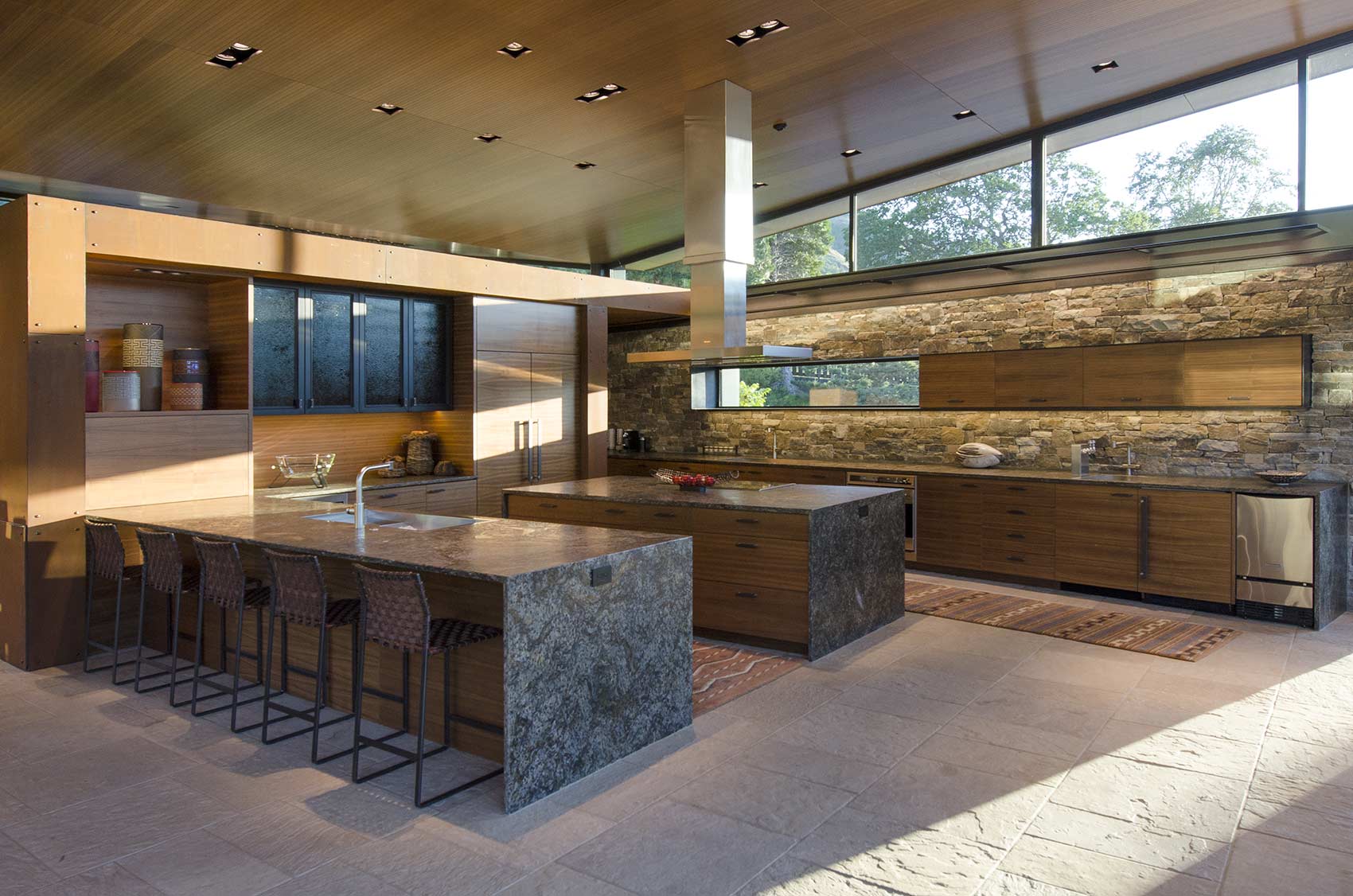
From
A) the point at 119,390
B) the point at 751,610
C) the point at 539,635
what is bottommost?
the point at 751,610

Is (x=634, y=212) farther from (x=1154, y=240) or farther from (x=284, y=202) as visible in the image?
(x=1154, y=240)

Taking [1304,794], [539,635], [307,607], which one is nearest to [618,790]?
[539,635]

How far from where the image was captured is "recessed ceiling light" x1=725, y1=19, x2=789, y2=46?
469cm

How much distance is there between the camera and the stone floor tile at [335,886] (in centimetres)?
254

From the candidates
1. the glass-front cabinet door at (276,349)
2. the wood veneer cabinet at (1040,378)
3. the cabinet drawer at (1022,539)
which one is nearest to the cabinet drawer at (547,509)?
the glass-front cabinet door at (276,349)

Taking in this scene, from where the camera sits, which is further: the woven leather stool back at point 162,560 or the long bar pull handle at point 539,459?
the long bar pull handle at point 539,459

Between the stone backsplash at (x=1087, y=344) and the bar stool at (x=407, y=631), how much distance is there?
5657mm

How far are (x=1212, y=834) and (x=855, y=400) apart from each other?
19.9 ft

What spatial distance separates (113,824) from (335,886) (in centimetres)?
100

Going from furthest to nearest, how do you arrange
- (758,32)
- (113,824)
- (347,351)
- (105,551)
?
1. (347,351)
2. (758,32)
3. (105,551)
4. (113,824)

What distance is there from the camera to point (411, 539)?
3.93 meters

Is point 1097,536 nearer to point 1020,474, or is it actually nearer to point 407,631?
point 1020,474

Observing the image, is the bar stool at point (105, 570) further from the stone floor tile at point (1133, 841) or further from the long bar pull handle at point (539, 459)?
the stone floor tile at point (1133, 841)

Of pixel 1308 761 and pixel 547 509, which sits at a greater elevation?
pixel 547 509
